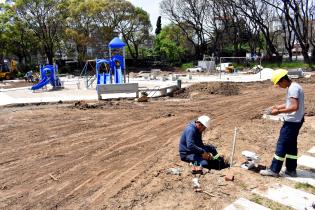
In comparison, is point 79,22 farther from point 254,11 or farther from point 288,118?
point 288,118

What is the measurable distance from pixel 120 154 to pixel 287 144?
3.47 metres

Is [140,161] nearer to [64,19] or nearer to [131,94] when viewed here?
[131,94]

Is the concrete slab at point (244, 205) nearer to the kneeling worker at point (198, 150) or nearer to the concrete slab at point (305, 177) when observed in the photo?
the concrete slab at point (305, 177)

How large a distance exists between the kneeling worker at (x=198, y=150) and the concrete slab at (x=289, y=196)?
1.27m

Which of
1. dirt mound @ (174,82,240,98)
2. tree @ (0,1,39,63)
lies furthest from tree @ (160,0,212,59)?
dirt mound @ (174,82,240,98)

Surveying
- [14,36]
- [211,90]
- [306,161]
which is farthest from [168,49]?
[306,161]

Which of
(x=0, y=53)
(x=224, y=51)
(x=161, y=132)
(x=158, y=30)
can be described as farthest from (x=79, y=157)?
(x=158, y=30)

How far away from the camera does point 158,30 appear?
63906 millimetres

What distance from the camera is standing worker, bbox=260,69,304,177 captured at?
538 centimetres

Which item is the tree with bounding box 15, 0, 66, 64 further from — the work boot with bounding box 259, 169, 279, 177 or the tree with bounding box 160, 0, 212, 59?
the work boot with bounding box 259, 169, 279, 177

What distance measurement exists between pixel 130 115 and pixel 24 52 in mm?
40183

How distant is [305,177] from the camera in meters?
5.70

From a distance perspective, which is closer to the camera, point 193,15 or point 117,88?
point 117,88

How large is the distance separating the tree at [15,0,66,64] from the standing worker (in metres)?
41.7
